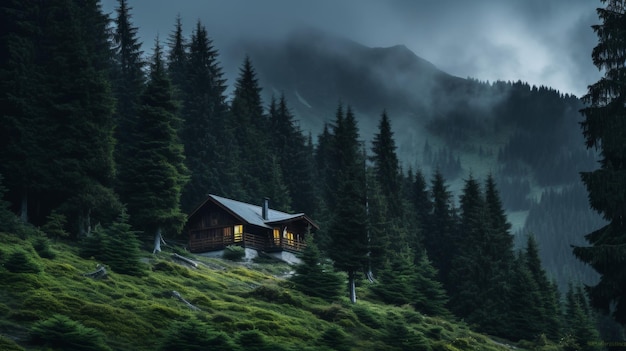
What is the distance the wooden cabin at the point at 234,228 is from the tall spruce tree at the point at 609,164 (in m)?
45.1

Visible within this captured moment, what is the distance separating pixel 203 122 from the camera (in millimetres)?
82438

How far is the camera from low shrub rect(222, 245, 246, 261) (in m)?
65.6

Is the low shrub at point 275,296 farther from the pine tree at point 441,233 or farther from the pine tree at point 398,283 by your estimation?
the pine tree at point 441,233

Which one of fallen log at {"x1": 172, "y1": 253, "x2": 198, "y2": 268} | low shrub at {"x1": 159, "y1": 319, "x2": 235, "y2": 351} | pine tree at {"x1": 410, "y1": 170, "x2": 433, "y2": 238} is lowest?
low shrub at {"x1": 159, "y1": 319, "x2": 235, "y2": 351}

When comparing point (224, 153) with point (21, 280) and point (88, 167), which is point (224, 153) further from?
point (21, 280)

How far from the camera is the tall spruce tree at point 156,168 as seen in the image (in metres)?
52.5

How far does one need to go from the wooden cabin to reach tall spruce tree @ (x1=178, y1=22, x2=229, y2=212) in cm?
505

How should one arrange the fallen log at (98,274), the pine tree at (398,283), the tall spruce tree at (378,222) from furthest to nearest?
the tall spruce tree at (378,222)
the pine tree at (398,283)
the fallen log at (98,274)

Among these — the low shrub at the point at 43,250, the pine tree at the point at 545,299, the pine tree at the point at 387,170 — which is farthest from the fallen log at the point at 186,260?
the pine tree at the point at 387,170

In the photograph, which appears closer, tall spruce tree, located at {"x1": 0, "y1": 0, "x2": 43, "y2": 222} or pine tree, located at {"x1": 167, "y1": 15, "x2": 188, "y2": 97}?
tall spruce tree, located at {"x1": 0, "y1": 0, "x2": 43, "y2": 222}

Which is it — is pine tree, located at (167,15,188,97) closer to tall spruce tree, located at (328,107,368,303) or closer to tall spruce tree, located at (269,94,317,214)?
tall spruce tree, located at (269,94,317,214)

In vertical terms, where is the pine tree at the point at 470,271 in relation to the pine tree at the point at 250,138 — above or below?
below

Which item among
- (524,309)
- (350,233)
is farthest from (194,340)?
(524,309)

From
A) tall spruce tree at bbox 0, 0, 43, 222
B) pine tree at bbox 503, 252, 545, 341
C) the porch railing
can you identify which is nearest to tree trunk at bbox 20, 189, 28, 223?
tall spruce tree at bbox 0, 0, 43, 222
